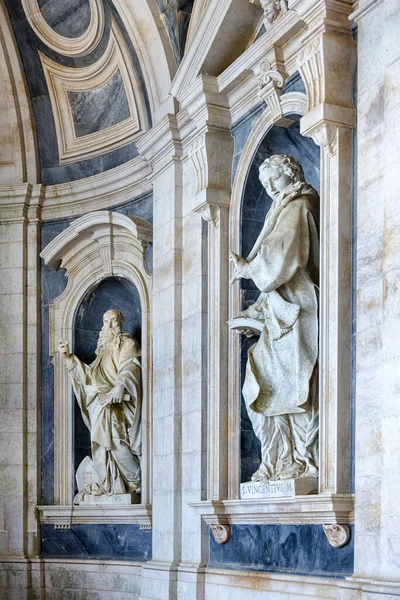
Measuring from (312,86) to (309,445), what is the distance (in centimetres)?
305

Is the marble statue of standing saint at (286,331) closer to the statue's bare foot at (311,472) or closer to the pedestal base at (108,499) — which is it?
the statue's bare foot at (311,472)

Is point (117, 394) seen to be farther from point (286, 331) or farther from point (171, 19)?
point (171, 19)

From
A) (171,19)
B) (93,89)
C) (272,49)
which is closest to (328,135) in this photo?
(272,49)

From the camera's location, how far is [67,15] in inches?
566

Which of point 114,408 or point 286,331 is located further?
point 114,408

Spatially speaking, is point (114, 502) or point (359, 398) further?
point (114, 502)

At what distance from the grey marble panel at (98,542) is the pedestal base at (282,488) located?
2.98 meters

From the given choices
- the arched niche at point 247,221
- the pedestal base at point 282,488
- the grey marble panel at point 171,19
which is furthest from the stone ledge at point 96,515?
the grey marble panel at point 171,19

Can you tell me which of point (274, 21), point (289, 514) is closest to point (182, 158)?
point (274, 21)

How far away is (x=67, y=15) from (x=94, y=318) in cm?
398

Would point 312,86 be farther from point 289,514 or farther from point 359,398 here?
point 289,514

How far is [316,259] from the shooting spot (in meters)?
9.86

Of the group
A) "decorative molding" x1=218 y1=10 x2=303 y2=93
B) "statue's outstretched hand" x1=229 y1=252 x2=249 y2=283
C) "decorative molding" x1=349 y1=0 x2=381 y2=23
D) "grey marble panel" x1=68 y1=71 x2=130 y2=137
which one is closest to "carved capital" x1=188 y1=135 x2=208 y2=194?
"decorative molding" x1=218 y1=10 x2=303 y2=93

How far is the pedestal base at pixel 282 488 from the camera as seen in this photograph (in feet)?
30.4
